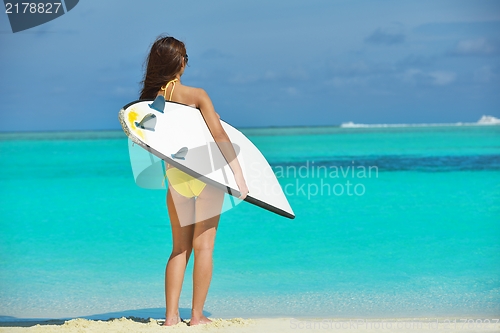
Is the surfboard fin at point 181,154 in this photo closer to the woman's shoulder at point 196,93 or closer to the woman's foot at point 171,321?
the woman's shoulder at point 196,93

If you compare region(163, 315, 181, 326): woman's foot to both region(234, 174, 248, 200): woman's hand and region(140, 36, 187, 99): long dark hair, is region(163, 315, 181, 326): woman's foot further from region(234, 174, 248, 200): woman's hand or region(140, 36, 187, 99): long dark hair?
region(140, 36, 187, 99): long dark hair

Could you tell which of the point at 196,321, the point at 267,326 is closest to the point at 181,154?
the point at 196,321

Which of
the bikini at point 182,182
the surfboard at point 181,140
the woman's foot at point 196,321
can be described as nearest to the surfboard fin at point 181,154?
the surfboard at point 181,140

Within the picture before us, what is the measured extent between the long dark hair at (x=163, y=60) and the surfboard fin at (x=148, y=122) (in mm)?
181

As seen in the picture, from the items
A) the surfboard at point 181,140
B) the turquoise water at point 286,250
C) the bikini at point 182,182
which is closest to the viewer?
the surfboard at point 181,140

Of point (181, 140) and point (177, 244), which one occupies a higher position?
point (181, 140)

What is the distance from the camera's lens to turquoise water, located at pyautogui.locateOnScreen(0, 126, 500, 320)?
14.0ft

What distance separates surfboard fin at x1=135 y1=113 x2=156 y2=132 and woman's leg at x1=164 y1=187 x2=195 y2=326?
33 cm

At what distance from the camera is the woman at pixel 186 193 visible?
288cm

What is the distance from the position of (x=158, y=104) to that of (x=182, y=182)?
38 centimetres

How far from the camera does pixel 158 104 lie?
285 centimetres

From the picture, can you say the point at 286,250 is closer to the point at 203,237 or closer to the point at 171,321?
the point at 171,321

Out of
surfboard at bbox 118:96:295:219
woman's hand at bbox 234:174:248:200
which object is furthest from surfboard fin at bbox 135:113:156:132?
woman's hand at bbox 234:174:248:200

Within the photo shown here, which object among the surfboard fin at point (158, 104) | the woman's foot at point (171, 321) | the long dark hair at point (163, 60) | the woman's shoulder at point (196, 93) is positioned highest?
the long dark hair at point (163, 60)
